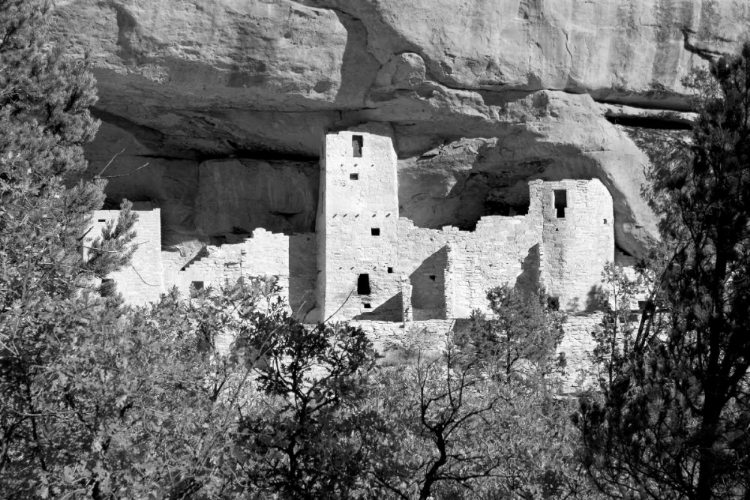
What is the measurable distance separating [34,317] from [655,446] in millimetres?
4603

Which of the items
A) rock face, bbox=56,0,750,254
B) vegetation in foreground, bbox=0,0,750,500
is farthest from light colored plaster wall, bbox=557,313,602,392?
vegetation in foreground, bbox=0,0,750,500

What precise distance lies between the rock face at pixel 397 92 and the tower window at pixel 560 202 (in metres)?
0.67

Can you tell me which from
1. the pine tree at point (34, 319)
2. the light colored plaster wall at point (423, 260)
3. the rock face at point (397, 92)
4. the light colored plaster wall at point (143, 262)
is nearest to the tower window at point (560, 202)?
the rock face at point (397, 92)

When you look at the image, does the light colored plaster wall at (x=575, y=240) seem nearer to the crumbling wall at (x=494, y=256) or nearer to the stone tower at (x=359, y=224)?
the crumbling wall at (x=494, y=256)

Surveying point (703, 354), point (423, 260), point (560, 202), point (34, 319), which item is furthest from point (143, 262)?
point (703, 354)

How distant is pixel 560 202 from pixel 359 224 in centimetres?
418

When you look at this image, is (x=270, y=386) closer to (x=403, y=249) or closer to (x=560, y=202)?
(x=403, y=249)

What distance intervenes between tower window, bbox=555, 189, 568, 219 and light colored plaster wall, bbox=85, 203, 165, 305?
8095 millimetres

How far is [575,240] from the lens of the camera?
2103 cm

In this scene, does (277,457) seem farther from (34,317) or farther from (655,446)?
(655,446)

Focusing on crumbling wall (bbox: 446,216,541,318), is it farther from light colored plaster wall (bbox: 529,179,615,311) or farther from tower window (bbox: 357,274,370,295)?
tower window (bbox: 357,274,370,295)

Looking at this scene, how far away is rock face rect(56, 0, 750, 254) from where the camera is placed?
735 inches

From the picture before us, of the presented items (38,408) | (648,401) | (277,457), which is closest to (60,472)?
(38,408)

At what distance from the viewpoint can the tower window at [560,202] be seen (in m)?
21.2
